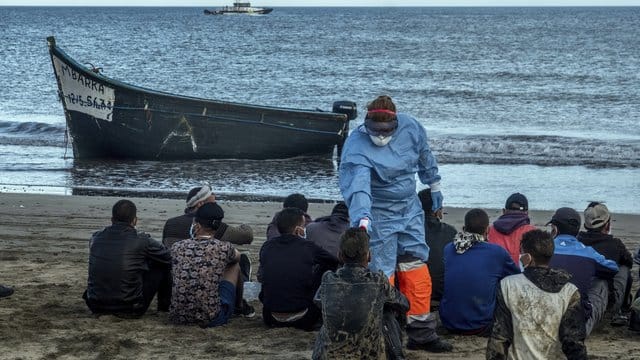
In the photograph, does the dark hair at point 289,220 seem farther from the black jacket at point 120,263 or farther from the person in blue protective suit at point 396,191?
the black jacket at point 120,263

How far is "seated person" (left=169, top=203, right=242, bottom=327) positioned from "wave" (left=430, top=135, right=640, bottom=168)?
1430 cm

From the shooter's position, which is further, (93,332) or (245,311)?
(245,311)

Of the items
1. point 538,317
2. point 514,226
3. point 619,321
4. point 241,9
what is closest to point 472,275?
point 514,226

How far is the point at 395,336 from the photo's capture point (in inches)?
239

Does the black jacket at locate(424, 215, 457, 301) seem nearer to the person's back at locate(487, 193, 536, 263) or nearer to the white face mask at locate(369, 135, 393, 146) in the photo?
the person's back at locate(487, 193, 536, 263)

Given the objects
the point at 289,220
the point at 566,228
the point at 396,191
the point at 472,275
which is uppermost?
the point at 396,191

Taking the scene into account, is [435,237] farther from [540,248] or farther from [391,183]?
[540,248]

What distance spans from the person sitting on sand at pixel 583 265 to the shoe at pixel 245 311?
2149 mm

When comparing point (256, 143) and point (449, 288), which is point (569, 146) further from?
point (449, 288)

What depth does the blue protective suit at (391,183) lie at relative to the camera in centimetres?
634

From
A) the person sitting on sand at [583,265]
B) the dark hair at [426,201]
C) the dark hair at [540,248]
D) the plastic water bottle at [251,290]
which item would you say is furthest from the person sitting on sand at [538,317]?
the plastic water bottle at [251,290]

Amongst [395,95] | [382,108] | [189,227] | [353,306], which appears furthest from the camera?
[395,95]

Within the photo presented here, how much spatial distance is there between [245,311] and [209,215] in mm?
901

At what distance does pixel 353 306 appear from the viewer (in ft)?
18.6
